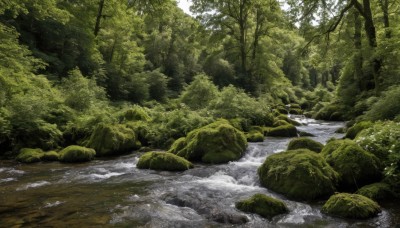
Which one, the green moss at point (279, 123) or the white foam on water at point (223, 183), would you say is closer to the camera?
the white foam on water at point (223, 183)

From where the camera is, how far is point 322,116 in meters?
27.2

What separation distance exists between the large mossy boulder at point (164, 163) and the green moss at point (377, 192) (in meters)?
5.80

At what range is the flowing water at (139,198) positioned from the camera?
261 inches

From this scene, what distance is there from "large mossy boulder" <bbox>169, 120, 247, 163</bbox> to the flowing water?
658 millimetres

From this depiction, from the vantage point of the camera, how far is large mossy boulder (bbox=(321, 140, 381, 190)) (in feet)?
27.9

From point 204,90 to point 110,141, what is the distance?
37.2 ft

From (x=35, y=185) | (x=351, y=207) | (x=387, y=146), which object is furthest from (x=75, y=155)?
(x=387, y=146)

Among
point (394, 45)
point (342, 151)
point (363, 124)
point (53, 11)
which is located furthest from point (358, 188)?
point (53, 11)

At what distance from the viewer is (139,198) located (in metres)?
8.38

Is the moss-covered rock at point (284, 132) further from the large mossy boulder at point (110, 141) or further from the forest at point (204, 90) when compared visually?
the large mossy boulder at point (110, 141)

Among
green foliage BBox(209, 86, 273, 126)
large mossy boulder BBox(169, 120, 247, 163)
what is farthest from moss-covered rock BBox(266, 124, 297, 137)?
large mossy boulder BBox(169, 120, 247, 163)

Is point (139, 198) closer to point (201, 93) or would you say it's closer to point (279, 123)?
point (279, 123)

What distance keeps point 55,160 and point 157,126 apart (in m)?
5.49

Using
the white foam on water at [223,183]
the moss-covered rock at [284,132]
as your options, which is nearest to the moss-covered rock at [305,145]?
the white foam on water at [223,183]
